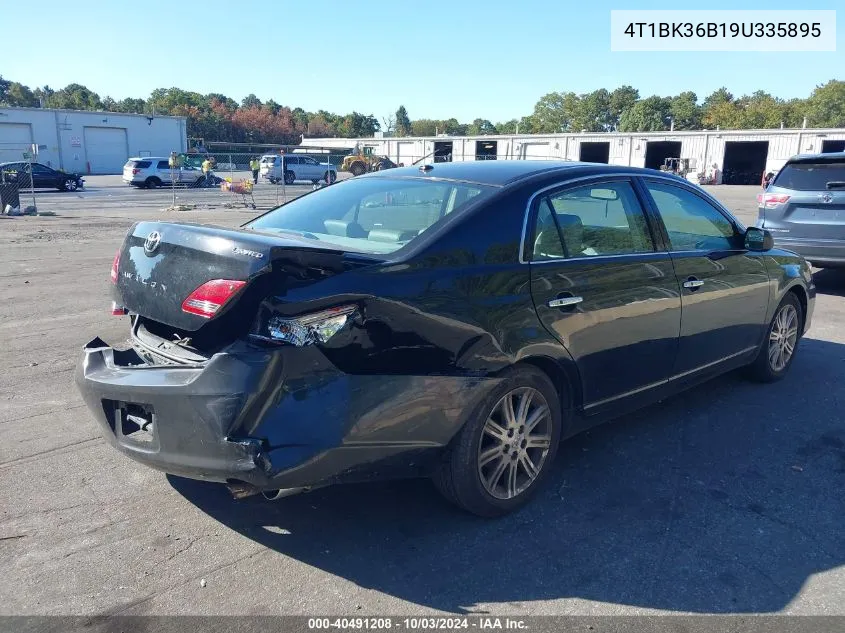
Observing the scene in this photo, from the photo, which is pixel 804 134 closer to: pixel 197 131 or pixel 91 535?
pixel 91 535

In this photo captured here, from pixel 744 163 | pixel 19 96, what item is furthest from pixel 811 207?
pixel 19 96

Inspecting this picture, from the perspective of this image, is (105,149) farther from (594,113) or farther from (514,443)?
(594,113)

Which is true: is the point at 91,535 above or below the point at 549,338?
below

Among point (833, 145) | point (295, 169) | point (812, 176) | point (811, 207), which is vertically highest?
point (833, 145)

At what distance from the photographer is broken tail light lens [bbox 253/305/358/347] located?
271 centimetres

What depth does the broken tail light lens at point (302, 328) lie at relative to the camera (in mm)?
2709

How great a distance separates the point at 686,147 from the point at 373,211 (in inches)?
2105

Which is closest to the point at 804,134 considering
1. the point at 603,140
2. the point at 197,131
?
the point at 603,140

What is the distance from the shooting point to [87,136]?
5500cm

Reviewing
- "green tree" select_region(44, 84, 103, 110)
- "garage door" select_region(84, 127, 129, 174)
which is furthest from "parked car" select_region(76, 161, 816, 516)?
"green tree" select_region(44, 84, 103, 110)

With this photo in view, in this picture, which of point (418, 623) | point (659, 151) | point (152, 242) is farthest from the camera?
point (659, 151)

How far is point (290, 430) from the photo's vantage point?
8.82 ft

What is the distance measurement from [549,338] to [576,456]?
1074 millimetres

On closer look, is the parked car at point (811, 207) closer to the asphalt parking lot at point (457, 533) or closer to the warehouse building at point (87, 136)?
the asphalt parking lot at point (457, 533)
